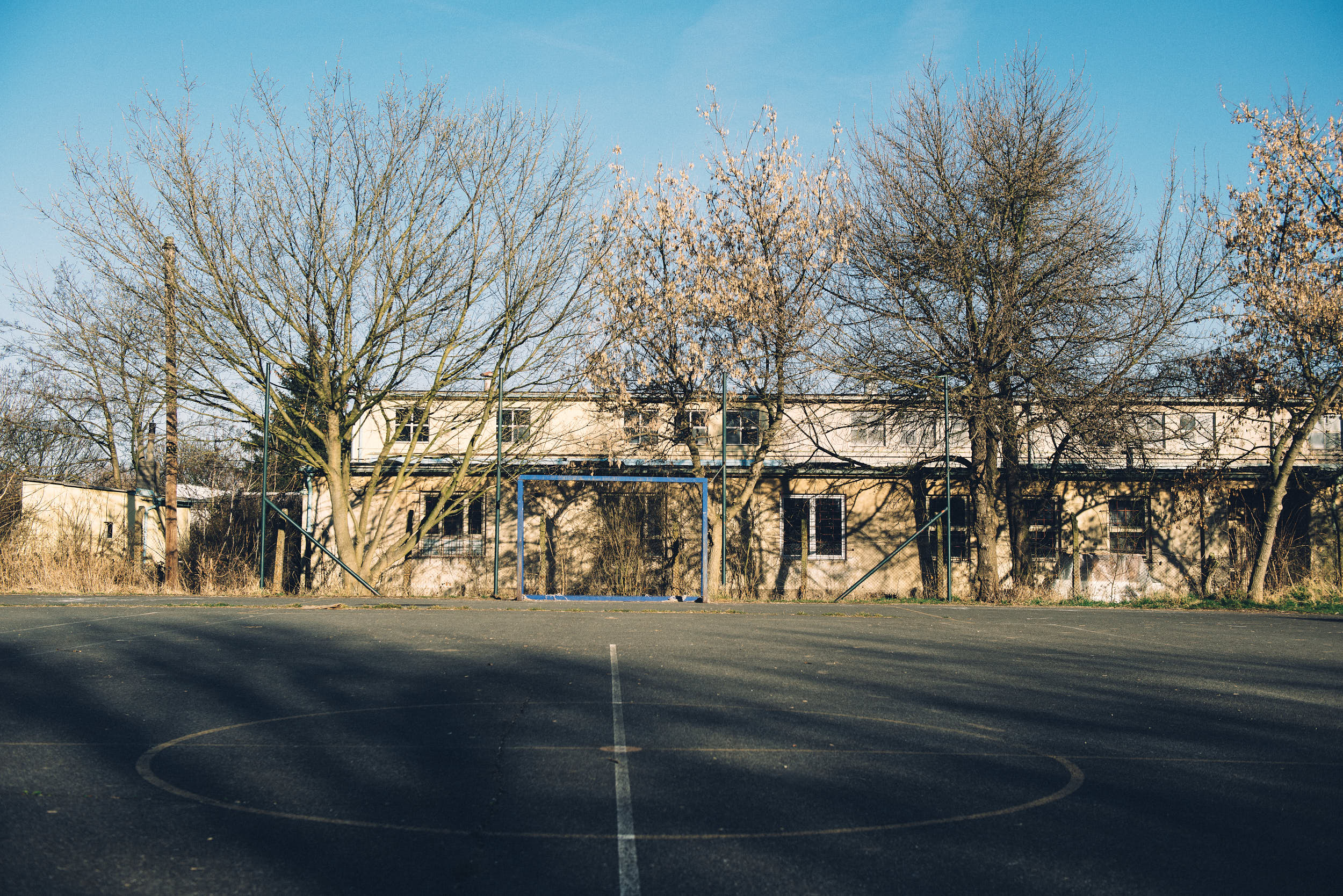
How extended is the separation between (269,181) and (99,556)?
861 cm

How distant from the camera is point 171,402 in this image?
19266mm

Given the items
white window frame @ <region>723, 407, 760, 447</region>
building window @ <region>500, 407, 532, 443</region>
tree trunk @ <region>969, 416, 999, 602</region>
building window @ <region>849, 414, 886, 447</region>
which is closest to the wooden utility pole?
building window @ <region>500, 407, 532, 443</region>

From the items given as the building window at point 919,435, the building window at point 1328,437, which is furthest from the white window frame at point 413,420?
the building window at point 1328,437

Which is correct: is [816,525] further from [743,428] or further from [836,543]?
[743,428]

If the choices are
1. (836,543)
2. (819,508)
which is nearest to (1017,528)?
(836,543)

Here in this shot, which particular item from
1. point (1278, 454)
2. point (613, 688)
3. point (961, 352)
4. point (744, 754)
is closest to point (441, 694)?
point (613, 688)

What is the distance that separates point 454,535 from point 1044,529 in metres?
14.6

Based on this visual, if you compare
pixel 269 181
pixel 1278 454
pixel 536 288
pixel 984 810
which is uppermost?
pixel 269 181

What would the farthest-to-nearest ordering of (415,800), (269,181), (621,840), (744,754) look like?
1. (269,181)
2. (744,754)
3. (415,800)
4. (621,840)

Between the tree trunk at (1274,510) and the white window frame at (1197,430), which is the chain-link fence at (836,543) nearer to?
the white window frame at (1197,430)

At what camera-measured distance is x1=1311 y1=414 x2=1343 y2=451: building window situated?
976 inches

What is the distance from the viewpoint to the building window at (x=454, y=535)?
22.5 meters

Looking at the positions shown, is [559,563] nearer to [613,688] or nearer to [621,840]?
[613,688]

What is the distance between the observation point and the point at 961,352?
20125 mm
